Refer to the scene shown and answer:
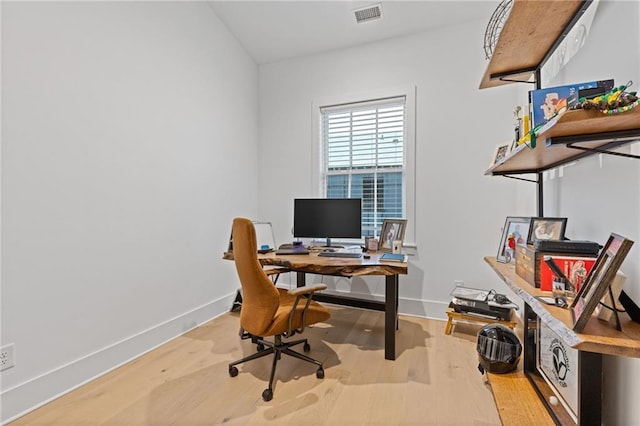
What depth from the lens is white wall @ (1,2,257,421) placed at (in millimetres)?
1655

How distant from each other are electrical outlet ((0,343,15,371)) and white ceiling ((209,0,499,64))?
A: 3.28 m

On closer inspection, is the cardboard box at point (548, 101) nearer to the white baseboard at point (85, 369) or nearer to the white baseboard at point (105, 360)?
the white baseboard at point (105, 360)

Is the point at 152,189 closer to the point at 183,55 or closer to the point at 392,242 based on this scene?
the point at 183,55

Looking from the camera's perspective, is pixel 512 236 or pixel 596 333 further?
pixel 512 236

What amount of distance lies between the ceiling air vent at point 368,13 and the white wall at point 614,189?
6.54 feet

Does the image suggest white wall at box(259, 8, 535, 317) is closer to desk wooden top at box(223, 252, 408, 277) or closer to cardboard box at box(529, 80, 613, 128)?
desk wooden top at box(223, 252, 408, 277)

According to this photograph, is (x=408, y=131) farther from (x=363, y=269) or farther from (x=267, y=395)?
(x=267, y=395)

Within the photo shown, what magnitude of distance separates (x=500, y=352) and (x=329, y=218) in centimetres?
185

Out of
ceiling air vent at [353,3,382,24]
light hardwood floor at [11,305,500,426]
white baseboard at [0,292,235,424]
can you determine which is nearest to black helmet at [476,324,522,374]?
light hardwood floor at [11,305,500,426]

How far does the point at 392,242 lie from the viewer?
285 cm

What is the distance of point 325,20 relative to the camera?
309 cm

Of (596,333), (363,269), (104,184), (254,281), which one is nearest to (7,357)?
Answer: (104,184)

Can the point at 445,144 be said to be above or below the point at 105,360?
above

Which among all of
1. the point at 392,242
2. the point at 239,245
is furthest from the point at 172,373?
the point at 392,242
